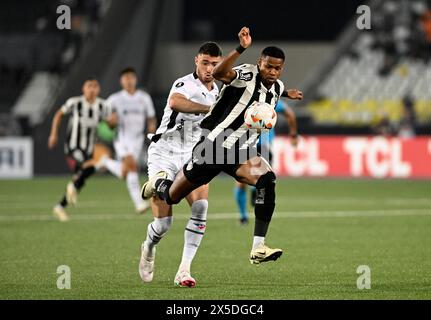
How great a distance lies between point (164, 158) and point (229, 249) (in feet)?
9.14

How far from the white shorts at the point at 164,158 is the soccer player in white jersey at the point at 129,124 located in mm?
Answer: 7908

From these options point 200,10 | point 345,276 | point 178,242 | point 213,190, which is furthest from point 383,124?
point 345,276

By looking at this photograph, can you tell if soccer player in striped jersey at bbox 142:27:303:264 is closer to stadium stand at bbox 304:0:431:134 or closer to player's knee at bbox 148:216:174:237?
player's knee at bbox 148:216:174:237

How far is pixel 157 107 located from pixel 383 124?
287 inches

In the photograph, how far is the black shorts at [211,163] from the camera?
392 inches

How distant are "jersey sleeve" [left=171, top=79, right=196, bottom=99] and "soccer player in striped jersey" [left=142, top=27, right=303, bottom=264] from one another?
0.33 metres

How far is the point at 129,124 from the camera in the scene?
1941 cm

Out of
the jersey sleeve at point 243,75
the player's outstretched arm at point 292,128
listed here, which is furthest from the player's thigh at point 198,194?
the player's outstretched arm at point 292,128

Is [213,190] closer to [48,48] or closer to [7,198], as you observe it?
[7,198]

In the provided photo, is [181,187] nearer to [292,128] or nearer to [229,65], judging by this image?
[229,65]

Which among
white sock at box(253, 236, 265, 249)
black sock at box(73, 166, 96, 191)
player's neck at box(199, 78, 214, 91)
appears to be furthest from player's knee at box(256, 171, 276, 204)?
black sock at box(73, 166, 96, 191)

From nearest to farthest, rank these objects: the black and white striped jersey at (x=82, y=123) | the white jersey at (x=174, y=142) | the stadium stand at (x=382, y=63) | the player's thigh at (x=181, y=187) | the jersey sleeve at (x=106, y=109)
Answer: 1. the player's thigh at (x=181, y=187)
2. the white jersey at (x=174, y=142)
3. the black and white striped jersey at (x=82, y=123)
4. the jersey sleeve at (x=106, y=109)
5. the stadium stand at (x=382, y=63)

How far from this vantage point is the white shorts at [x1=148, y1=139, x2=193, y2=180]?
1086cm

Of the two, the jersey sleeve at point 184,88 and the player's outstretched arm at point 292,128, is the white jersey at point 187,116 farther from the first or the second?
the player's outstretched arm at point 292,128
